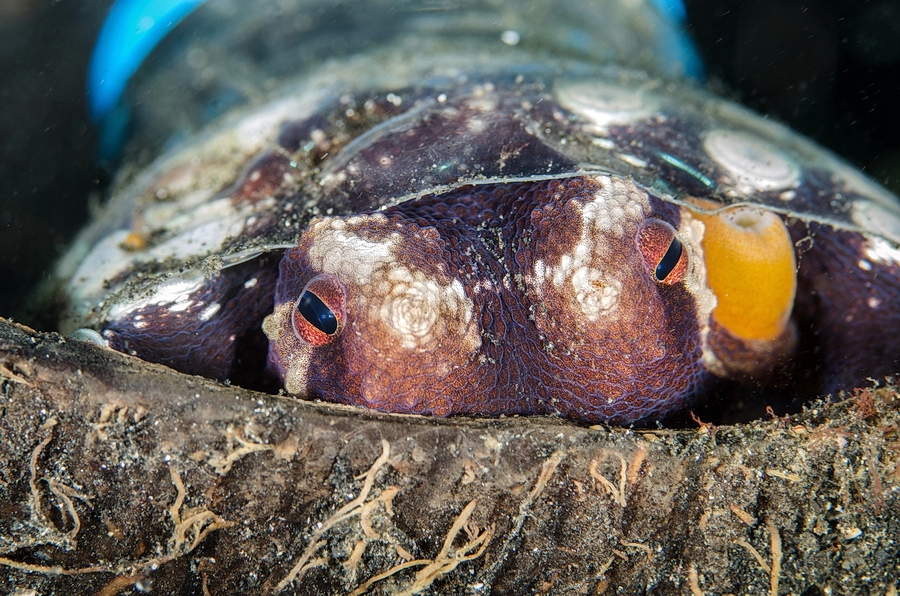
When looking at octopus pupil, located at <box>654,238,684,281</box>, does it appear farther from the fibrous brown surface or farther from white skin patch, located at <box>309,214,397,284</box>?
white skin patch, located at <box>309,214,397,284</box>

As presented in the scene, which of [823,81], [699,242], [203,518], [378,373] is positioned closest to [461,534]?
[378,373]

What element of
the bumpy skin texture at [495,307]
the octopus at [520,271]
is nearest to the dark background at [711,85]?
the octopus at [520,271]

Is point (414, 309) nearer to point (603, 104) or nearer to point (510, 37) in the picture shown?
point (603, 104)

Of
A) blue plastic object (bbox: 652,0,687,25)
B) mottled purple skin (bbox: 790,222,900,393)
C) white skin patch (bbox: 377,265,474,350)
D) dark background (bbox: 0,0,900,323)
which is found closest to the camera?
white skin patch (bbox: 377,265,474,350)

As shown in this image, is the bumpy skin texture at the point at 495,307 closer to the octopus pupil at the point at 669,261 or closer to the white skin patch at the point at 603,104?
the octopus pupil at the point at 669,261

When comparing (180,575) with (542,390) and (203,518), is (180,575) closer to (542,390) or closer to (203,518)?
(203,518)

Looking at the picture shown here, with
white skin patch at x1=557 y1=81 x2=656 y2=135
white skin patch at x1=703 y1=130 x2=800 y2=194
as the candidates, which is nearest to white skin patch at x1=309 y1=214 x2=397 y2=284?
white skin patch at x1=557 y1=81 x2=656 y2=135
